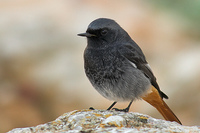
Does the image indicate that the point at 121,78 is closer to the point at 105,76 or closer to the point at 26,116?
the point at 105,76

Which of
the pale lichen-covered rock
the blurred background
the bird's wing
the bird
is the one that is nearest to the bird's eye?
the bird

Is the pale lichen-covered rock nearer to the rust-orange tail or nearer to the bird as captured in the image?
the bird

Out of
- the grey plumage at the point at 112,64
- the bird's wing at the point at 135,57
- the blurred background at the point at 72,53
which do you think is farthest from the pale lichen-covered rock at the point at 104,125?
the blurred background at the point at 72,53

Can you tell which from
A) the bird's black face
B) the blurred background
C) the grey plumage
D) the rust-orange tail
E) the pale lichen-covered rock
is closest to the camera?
the pale lichen-covered rock

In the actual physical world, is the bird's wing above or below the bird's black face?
below

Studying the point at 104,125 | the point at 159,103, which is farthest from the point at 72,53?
the point at 104,125

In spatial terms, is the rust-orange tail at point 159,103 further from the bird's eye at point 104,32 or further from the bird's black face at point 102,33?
the bird's eye at point 104,32
